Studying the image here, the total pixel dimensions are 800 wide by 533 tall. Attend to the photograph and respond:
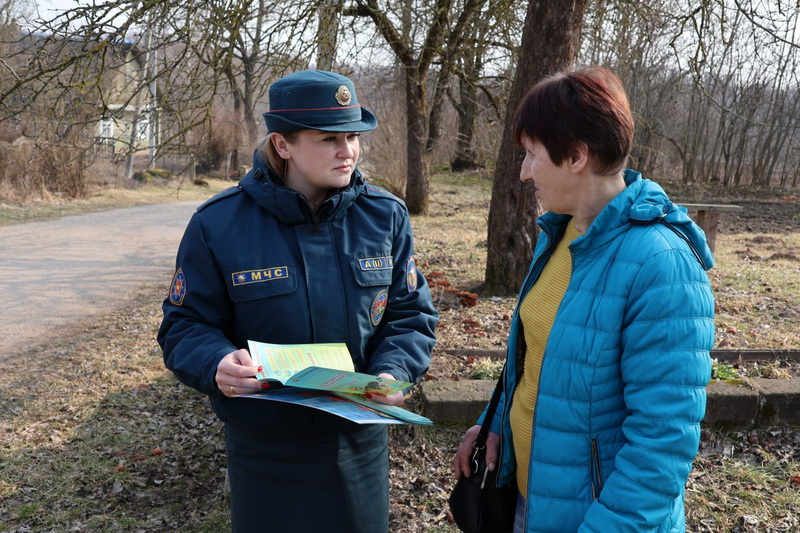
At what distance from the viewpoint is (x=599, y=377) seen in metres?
1.61

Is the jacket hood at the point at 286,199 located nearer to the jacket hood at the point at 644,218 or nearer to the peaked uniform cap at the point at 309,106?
the peaked uniform cap at the point at 309,106

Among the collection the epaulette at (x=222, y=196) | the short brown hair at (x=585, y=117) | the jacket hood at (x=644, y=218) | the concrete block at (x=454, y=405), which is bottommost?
the concrete block at (x=454, y=405)

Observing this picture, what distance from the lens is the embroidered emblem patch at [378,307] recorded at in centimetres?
221

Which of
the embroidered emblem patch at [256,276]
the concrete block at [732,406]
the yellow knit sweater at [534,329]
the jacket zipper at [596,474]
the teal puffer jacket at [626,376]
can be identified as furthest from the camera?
the concrete block at [732,406]

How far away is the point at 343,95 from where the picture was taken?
215 centimetres

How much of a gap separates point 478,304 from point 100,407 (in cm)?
365

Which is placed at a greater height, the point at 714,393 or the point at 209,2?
the point at 209,2

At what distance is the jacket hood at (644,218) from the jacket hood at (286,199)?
80 centimetres

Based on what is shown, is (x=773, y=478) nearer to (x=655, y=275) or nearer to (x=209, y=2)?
(x=655, y=275)

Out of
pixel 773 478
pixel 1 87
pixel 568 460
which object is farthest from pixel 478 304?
pixel 1 87

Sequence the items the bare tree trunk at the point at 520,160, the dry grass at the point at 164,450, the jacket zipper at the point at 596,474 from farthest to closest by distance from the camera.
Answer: the bare tree trunk at the point at 520,160
the dry grass at the point at 164,450
the jacket zipper at the point at 596,474

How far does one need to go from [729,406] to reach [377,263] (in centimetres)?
295

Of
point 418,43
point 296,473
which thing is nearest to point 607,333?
point 296,473

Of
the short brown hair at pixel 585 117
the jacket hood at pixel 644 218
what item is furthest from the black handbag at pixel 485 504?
the short brown hair at pixel 585 117
